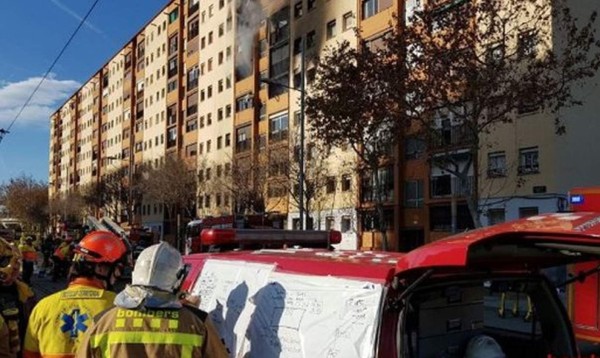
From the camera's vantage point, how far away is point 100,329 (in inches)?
107

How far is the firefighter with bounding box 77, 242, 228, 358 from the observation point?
8.75 ft

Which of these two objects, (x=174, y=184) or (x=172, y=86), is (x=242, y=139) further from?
(x=172, y=86)

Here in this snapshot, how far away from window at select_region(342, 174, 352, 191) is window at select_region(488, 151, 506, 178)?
11.5m

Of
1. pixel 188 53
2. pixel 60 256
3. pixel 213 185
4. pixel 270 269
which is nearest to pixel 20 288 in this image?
pixel 270 269

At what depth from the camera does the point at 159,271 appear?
2.73m

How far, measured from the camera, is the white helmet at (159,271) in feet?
8.94

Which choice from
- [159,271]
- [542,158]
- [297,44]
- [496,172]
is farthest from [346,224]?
[159,271]

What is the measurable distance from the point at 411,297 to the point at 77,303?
1862mm

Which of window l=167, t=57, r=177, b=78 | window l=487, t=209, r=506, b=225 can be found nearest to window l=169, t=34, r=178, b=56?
window l=167, t=57, r=177, b=78

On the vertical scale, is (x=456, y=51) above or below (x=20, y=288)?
above

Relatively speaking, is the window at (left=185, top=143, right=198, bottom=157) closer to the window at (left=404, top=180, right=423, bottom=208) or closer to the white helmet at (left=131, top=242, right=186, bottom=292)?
the window at (left=404, top=180, right=423, bottom=208)

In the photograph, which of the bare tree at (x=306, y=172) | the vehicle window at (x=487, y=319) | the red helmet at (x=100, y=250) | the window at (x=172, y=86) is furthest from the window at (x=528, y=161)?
the window at (x=172, y=86)

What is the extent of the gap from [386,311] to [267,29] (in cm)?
5209

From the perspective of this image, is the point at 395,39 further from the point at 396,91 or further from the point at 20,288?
the point at 20,288
